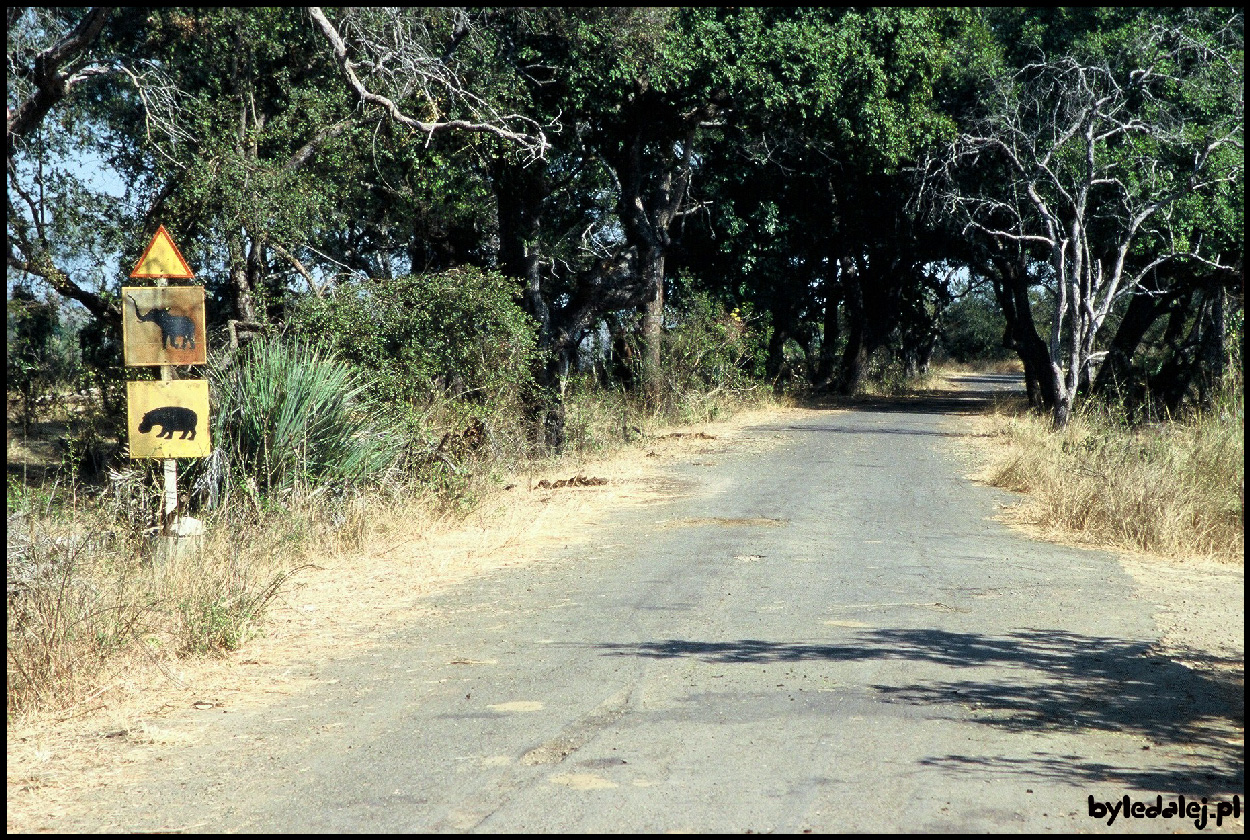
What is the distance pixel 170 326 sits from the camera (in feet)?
28.9

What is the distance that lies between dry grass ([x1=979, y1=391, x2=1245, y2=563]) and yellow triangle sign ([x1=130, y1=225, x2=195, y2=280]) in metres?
8.04

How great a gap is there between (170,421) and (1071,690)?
6.72 meters

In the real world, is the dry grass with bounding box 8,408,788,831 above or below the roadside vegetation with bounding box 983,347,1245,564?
below

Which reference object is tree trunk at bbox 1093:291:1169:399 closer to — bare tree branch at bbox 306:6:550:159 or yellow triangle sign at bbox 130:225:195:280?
bare tree branch at bbox 306:6:550:159

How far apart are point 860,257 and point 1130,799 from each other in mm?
29844

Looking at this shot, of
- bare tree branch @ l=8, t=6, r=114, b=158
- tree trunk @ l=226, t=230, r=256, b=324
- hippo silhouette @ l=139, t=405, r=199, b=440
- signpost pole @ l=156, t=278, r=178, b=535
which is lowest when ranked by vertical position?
signpost pole @ l=156, t=278, r=178, b=535

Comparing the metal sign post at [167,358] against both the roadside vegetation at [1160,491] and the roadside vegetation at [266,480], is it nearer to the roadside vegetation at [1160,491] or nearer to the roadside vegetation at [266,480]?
the roadside vegetation at [266,480]

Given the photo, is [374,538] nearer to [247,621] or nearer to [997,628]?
[247,621]

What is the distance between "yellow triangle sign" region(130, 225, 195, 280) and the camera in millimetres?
8672

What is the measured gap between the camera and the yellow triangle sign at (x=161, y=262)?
8.67 meters

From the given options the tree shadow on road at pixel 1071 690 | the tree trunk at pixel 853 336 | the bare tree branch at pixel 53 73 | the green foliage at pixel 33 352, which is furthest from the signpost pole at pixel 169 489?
the tree trunk at pixel 853 336

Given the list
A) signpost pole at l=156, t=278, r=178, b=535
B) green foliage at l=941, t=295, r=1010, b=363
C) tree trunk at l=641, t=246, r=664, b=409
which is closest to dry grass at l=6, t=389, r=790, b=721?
signpost pole at l=156, t=278, r=178, b=535

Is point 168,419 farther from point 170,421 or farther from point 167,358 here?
point 167,358

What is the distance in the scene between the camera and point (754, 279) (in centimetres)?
2961
